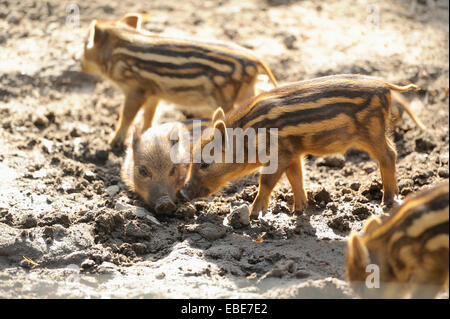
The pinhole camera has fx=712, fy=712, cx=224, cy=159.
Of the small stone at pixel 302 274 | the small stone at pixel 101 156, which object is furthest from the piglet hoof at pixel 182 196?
the small stone at pixel 302 274

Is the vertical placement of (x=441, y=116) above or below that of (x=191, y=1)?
below

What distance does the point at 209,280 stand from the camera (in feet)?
15.4

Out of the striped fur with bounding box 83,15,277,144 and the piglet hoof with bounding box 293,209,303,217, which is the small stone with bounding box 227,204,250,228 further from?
the striped fur with bounding box 83,15,277,144

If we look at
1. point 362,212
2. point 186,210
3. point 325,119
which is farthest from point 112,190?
point 362,212

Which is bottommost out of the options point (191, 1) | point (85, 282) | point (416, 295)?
point (85, 282)

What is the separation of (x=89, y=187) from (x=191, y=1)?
405 cm

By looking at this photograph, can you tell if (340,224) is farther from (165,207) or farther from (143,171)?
(143,171)

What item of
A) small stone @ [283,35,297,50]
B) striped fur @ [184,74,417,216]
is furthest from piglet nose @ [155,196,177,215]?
small stone @ [283,35,297,50]

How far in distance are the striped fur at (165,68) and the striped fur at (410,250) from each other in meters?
2.94

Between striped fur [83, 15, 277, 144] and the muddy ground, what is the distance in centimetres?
48

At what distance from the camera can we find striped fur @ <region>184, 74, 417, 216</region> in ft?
17.6

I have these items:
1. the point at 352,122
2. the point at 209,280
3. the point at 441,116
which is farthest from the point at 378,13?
the point at 209,280

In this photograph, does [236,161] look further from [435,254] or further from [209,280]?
[435,254]

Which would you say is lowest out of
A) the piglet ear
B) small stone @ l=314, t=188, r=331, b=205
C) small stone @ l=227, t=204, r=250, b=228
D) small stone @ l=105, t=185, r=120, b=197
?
small stone @ l=105, t=185, r=120, b=197
